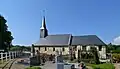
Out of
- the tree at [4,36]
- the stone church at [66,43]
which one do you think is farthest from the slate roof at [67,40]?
the tree at [4,36]

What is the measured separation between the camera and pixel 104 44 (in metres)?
58.2

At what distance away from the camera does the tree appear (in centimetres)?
5391

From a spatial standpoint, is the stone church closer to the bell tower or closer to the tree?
the bell tower

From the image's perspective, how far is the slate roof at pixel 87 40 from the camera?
193 feet

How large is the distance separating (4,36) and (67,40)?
16.1 m

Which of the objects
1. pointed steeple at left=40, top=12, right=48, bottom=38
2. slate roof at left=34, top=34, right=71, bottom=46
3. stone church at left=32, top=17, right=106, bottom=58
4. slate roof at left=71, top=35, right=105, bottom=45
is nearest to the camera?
stone church at left=32, top=17, right=106, bottom=58

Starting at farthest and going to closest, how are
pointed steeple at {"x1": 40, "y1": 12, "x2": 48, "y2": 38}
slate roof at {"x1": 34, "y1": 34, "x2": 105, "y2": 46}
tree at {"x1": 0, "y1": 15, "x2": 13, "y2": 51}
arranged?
pointed steeple at {"x1": 40, "y1": 12, "x2": 48, "y2": 38} → slate roof at {"x1": 34, "y1": 34, "x2": 105, "y2": 46} → tree at {"x1": 0, "y1": 15, "x2": 13, "y2": 51}

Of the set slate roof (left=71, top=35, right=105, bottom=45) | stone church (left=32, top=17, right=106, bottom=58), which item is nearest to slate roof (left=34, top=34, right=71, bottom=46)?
stone church (left=32, top=17, right=106, bottom=58)

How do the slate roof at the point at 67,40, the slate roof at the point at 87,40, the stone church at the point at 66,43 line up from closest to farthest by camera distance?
the stone church at the point at 66,43
the slate roof at the point at 87,40
the slate roof at the point at 67,40

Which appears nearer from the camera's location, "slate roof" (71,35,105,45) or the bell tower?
"slate roof" (71,35,105,45)

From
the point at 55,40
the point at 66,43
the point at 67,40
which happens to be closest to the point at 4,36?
the point at 55,40

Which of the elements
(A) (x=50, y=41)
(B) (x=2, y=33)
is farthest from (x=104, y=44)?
(B) (x=2, y=33)

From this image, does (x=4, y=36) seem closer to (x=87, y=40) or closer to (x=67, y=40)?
(x=67, y=40)

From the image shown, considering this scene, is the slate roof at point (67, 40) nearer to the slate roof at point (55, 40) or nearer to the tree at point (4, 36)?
the slate roof at point (55, 40)
